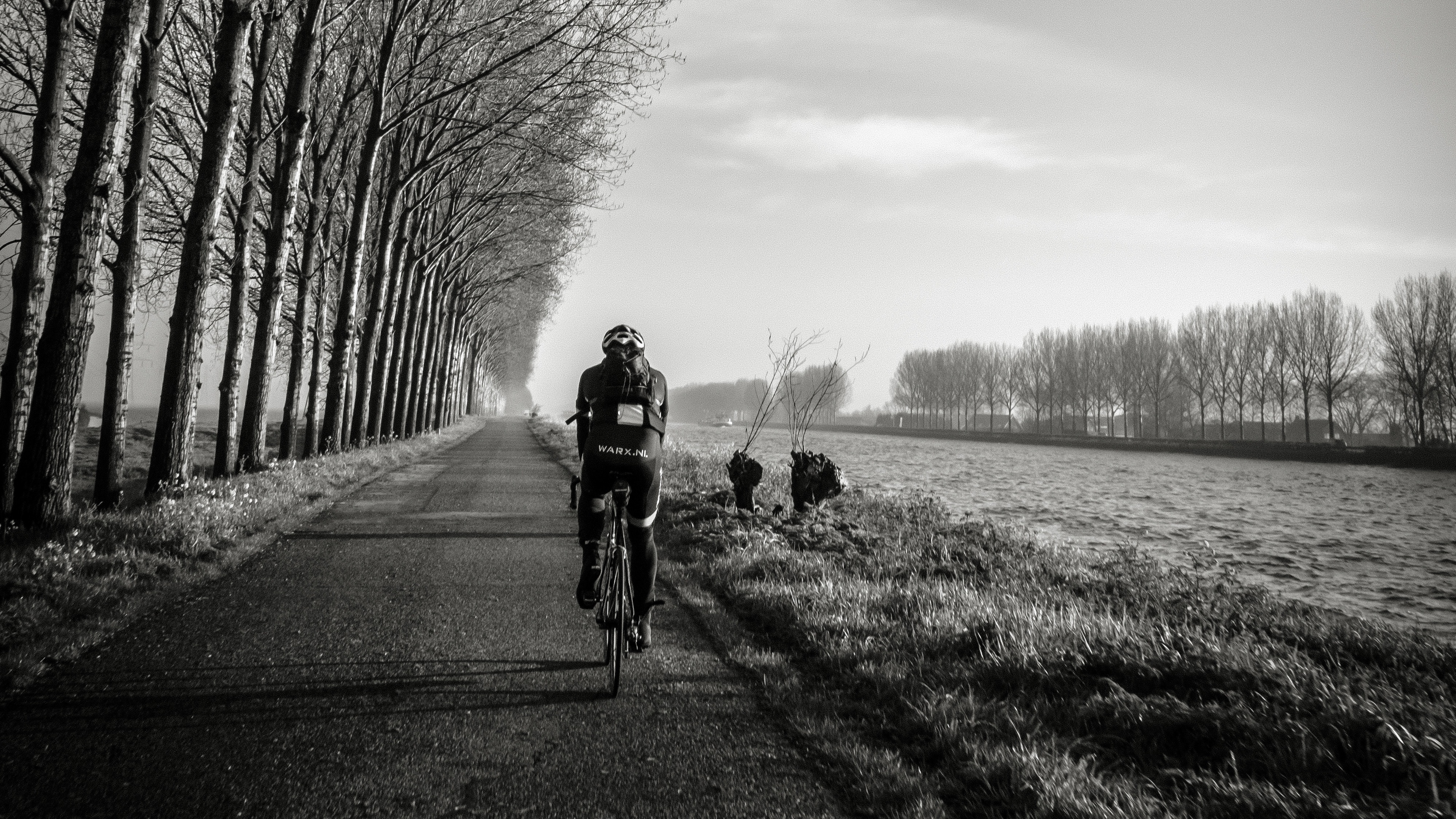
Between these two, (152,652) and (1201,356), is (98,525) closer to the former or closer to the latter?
(152,652)

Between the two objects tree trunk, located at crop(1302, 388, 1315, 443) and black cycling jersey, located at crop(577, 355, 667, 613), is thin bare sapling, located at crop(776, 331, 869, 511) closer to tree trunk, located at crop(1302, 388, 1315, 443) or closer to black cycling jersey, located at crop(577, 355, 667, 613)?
black cycling jersey, located at crop(577, 355, 667, 613)

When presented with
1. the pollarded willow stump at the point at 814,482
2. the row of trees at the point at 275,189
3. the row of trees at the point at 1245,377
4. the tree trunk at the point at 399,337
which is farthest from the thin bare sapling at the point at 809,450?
the row of trees at the point at 1245,377

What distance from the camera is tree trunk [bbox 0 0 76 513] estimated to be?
7.75m

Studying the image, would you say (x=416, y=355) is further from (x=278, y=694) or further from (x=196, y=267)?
(x=278, y=694)

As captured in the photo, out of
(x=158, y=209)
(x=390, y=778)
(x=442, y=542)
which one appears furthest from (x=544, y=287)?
(x=390, y=778)

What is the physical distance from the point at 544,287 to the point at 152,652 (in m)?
33.2

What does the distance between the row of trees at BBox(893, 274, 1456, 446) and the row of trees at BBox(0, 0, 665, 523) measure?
176 ft

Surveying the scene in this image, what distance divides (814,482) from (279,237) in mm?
10106

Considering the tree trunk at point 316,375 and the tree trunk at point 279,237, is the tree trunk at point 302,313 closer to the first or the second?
the tree trunk at point 316,375

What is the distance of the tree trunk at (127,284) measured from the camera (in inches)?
365

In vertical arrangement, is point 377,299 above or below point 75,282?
above

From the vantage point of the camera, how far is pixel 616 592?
4.72 meters

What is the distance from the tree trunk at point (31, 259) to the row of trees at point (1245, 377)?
6227 cm

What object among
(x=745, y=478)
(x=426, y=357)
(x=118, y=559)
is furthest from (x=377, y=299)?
(x=118, y=559)
